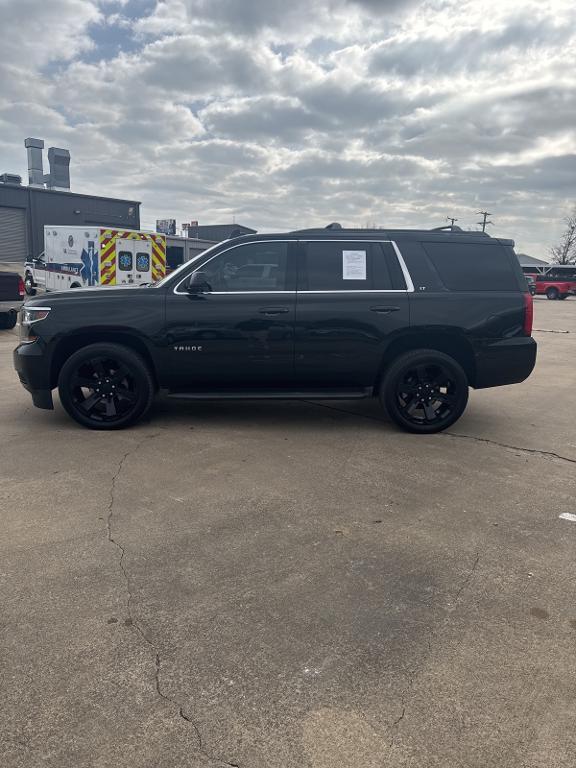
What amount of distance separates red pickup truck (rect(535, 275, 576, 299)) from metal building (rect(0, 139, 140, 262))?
2900 centimetres

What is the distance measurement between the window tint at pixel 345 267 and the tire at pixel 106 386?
1.74 meters

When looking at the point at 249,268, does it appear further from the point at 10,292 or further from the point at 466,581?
the point at 10,292

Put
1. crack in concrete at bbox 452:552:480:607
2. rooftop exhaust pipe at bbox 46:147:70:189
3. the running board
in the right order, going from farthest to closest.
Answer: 1. rooftop exhaust pipe at bbox 46:147:70:189
2. the running board
3. crack in concrete at bbox 452:552:480:607

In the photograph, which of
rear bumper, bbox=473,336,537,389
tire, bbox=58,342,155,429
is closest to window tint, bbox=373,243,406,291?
rear bumper, bbox=473,336,537,389

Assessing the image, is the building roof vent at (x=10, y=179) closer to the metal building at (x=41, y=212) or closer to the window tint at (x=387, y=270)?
the metal building at (x=41, y=212)

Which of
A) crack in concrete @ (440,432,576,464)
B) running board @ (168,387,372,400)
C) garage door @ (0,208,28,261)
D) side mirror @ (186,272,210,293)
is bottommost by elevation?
crack in concrete @ (440,432,576,464)

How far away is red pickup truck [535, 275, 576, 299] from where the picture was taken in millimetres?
38969

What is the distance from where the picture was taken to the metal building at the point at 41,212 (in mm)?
34438

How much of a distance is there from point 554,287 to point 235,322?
3894 cm

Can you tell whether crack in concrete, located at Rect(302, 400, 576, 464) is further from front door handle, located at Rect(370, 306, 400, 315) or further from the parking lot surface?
front door handle, located at Rect(370, 306, 400, 315)

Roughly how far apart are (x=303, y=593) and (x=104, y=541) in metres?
1.22

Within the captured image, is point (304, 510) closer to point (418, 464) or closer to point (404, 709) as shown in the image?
point (418, 464)

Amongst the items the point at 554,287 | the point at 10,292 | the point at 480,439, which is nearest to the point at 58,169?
the point at 10,292

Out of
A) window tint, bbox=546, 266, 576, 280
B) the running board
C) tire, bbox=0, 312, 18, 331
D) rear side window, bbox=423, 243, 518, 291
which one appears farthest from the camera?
window tint, bbox=546, 266, 576, 280
